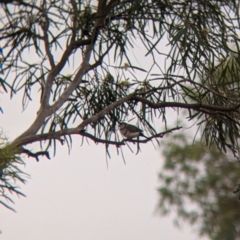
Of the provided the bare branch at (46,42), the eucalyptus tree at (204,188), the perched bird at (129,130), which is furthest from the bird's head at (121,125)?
the eucalyptus tree at (204,188)

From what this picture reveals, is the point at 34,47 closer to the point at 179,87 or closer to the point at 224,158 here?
the point at 179,87

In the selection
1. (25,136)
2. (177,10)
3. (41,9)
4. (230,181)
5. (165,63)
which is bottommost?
(25,136)

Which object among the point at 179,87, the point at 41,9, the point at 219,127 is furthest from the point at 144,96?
the point at 41,9

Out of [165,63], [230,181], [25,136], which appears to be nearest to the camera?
[25,136]

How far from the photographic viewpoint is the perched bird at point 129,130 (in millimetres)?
2066

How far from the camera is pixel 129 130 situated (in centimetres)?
209

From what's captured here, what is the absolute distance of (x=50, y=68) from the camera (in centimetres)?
205

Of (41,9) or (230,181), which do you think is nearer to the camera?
(41,9)


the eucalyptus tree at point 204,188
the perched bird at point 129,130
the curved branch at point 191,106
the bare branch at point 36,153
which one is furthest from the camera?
the eucalyptus tree at point 204,188

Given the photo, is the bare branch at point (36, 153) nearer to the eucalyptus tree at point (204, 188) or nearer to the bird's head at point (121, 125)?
the bird's head at point (121, 125)

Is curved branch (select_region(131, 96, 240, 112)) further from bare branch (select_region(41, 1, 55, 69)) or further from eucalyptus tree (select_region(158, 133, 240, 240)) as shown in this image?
eucalyptus tree (select_region(158, 133, 240, 240))

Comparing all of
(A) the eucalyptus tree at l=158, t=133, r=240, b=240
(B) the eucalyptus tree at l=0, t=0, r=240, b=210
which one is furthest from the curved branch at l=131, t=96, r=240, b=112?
(A) the eucalyptus tree at l=158, t=133, r=240, b=240

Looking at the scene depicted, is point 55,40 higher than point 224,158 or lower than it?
lower

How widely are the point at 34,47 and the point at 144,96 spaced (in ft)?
1.21
